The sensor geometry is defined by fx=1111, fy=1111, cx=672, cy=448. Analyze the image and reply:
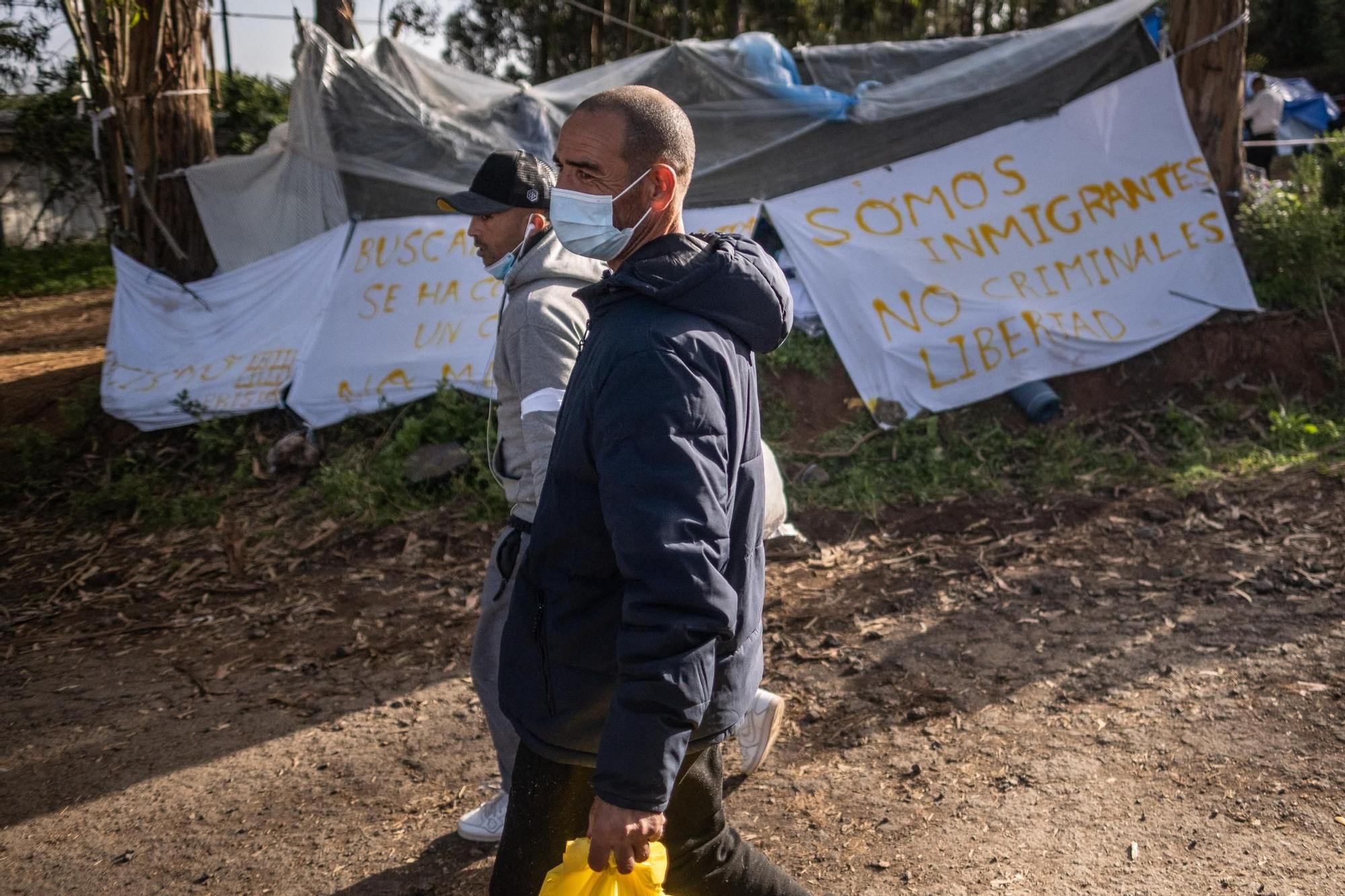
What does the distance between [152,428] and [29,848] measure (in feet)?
15.3

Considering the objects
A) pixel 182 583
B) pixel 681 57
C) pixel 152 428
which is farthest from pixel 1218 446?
pixel 152 428

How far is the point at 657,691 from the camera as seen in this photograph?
1729 millimetres

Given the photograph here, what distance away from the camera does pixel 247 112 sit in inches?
519

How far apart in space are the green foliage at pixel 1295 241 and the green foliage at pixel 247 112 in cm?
924

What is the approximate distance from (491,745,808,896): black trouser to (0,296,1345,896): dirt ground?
3.04ft

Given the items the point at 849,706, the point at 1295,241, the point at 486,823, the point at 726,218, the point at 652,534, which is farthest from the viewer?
the point at 726,218

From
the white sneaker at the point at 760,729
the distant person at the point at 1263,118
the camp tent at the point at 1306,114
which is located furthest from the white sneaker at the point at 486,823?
the camp tent at the point at 1306,114

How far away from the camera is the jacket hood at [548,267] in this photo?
113 inches

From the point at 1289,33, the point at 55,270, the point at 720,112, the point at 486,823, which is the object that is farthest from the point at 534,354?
the point at 1289,33

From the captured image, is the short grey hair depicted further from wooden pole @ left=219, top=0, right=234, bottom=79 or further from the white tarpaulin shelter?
wooden pole @ left=219, top=0, right=234, bottom=79

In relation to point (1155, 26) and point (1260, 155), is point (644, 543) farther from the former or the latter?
point (1260, 155)

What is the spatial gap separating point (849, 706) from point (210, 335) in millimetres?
5934

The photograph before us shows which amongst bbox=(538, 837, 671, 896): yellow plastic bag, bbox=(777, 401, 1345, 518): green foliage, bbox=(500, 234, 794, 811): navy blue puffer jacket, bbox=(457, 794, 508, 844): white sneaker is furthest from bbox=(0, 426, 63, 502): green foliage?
bbox=(538, 837, 671, 896): yellow plastic bag

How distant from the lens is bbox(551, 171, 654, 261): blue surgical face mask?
2.08m
